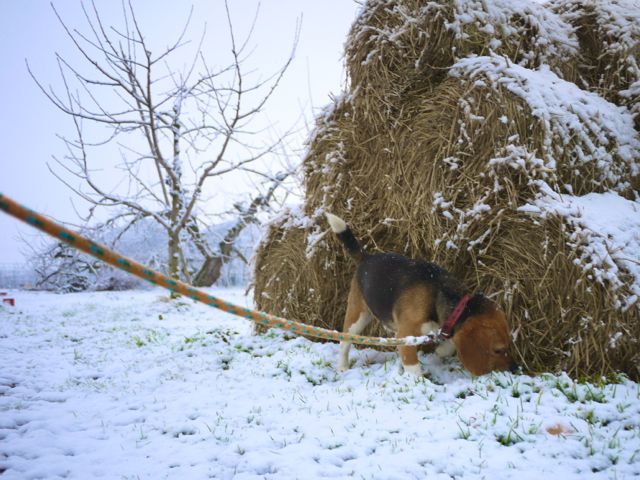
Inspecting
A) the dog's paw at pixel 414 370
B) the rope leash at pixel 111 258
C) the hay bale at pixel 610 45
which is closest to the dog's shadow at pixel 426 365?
the dog's paw at pixel 414 370

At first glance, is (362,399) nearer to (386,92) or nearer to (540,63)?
(386,92)

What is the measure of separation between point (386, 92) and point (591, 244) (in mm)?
2510

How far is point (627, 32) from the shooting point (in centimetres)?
409

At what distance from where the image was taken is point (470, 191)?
376 centimetres

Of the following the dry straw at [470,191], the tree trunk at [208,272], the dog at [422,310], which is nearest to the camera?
the dog at [422,310]

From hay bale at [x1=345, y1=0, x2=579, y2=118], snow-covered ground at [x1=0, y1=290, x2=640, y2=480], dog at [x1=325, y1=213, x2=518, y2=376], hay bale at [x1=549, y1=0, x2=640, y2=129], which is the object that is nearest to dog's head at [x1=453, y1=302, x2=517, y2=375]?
dog at [x1=325, y1=213, x2=518, y2=376]

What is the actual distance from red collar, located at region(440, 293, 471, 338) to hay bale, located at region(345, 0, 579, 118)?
91.0 inches

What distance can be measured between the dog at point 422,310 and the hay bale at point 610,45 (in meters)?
2.66

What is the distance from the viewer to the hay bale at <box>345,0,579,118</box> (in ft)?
13.0

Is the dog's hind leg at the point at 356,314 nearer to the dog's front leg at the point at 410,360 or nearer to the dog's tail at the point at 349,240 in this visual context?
the dog's tail at the point at 349,240

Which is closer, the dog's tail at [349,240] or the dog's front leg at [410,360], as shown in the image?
the dog's front leg at [410,360]

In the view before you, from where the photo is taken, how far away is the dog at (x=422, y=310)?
120 inches

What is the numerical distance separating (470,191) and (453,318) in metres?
1.27

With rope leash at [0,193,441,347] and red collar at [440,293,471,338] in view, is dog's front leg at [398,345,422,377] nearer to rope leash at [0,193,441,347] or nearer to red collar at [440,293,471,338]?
red collar at [440,293,471,338]
